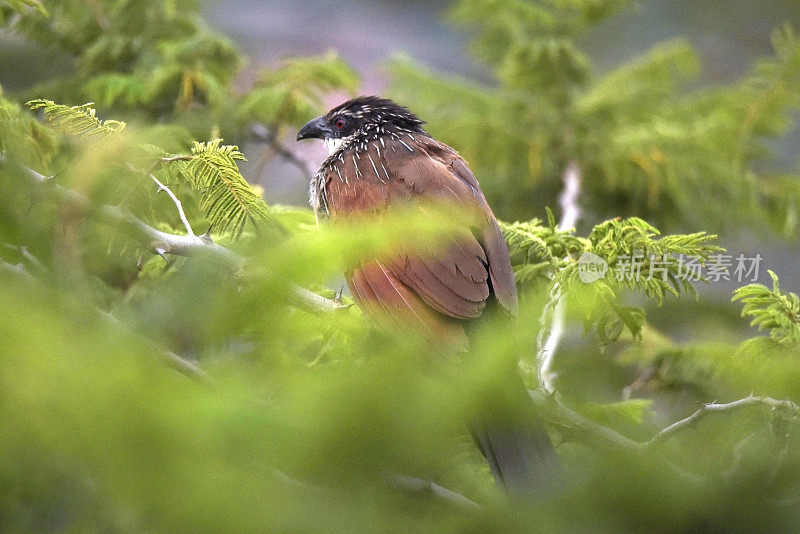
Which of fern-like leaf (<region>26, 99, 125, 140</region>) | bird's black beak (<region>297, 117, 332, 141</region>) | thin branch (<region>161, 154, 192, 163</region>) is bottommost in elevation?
thin branch (<region>161, 154, 192, 163</region>)

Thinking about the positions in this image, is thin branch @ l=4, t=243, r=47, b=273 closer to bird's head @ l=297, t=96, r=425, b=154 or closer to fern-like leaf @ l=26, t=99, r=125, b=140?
fern-like leaf @ l=26, t=99, r=125, b=140

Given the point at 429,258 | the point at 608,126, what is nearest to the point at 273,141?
the point at 429,258

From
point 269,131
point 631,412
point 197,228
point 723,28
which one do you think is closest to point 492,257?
point 631,412

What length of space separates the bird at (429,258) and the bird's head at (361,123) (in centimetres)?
4

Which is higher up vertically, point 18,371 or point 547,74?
point 547,74

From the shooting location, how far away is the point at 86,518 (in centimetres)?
53

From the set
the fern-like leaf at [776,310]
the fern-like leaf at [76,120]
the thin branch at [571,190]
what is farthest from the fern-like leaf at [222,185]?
the thin branch at [571,190]

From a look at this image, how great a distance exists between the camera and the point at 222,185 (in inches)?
66.1

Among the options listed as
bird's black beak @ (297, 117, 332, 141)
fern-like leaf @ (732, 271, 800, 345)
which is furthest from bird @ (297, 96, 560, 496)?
fern-like leaf @ (732, 271, 800, 345)

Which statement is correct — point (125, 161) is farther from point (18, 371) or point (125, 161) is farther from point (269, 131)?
point (269, 131)

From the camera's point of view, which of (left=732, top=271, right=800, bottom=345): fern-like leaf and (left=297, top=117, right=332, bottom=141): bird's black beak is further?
(left=297, top=117, right=332, bottom=141): bird's black beak

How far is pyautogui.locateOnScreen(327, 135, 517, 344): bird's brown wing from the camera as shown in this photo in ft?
6.18

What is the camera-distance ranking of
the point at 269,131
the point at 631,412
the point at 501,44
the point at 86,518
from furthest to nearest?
the point at 501,44 < the point at 269,131 < the point at 631,412 < the point at 86,518

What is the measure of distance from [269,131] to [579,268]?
67.6 inches
